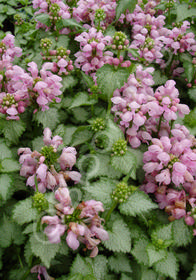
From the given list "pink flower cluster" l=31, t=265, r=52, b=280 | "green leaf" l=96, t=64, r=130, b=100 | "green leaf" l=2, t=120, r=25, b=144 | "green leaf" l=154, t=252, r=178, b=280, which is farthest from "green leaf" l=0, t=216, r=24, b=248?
"green leaf" l=96, t=64, r=130, b=100

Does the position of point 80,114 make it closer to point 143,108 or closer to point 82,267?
point 143,108

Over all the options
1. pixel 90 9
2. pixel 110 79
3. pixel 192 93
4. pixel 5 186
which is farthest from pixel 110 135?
pixel 90 9

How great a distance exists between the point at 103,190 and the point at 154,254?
0.95ft

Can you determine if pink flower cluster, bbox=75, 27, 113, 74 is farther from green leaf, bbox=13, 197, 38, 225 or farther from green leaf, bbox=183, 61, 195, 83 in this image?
green leaf, bbox=13, 197, 38, 225

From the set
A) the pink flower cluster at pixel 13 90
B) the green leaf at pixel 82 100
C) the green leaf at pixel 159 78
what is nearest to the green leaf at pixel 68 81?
the green leaf at pixel 82 100

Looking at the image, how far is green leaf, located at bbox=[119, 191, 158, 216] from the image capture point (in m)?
0.92

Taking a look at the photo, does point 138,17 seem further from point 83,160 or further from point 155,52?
point 83,160

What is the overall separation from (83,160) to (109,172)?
0.14 metres

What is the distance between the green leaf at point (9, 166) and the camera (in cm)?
101

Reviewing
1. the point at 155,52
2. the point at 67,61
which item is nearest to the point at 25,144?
the point at 67,61

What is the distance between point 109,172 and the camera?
105 cm

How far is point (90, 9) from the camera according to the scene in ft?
5.07

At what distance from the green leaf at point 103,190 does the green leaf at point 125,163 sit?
0.07 m

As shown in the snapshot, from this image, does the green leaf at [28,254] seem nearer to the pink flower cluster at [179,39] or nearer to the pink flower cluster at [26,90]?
the pink flower cluster at [26,90]
